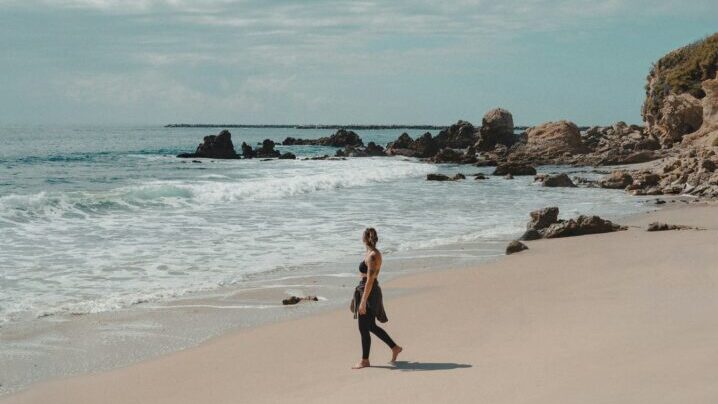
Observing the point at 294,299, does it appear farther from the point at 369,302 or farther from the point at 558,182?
the point at 558,182

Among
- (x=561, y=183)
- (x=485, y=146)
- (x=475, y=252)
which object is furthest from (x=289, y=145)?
(x=475, y=252)

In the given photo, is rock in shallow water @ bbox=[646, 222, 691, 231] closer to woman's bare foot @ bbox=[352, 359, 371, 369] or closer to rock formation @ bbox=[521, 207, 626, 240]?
rock formation @ bbox=[521, 207, 626, 240]

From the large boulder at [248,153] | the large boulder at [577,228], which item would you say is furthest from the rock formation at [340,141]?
the large boulder at [577,228]

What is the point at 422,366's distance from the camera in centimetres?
791

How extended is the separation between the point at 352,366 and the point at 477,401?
201cm

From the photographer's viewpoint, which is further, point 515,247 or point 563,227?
point 563,227

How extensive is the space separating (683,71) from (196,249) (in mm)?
50512

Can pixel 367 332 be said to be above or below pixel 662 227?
below

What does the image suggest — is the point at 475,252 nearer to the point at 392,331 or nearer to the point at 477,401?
the point at 392,331

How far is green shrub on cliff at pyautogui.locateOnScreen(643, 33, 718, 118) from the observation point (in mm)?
55500

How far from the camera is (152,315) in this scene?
35.2 feet

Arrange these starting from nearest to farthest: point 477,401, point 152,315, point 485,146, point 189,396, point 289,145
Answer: point 477,401 → point 189,396 → point 152,315 → point 485,146 → point 289,145

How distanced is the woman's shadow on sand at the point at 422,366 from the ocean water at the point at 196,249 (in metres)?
2.70

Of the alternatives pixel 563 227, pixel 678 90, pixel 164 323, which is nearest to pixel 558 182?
pixel 563 227
